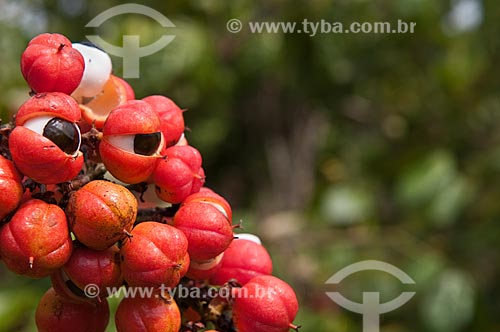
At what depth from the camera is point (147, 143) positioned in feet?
4.61

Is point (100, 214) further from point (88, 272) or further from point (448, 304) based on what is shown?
point (448, 304)

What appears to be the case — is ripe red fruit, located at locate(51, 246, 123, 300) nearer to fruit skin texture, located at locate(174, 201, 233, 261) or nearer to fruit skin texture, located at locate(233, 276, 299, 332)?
fruit skin texture, located at locate(174, 201, 233, 261)

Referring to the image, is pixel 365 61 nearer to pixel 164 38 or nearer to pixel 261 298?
pixel 164 38

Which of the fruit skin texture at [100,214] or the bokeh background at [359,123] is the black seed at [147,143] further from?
the bokeh background at [359,123]

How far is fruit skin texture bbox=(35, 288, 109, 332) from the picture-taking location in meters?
1.37

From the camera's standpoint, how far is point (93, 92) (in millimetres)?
1542

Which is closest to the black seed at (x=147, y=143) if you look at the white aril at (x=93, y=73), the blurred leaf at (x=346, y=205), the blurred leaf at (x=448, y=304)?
the white aril at (x=93, y=73)

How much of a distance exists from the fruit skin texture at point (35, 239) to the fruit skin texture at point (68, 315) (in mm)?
117

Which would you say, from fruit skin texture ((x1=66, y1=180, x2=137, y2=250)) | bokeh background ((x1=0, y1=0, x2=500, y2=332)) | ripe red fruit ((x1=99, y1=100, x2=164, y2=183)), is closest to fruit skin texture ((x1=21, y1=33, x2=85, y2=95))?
ripe red fruit ((x1=99, y1=100, x2=164, y2=183))

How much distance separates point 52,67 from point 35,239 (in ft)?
1.15

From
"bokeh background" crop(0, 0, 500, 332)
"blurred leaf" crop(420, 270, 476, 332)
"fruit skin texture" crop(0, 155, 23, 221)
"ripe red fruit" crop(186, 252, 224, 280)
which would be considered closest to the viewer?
"fruit skin texture" crop(0, 155, 23, 221)

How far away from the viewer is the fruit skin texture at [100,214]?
1.27 meters

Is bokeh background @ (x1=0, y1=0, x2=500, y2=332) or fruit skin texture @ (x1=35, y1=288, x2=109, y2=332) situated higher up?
bokeh background @ (x1=0, y1=0, x2=500, y2=332)

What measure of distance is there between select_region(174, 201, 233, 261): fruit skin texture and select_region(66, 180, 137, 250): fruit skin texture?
5.1 inches
